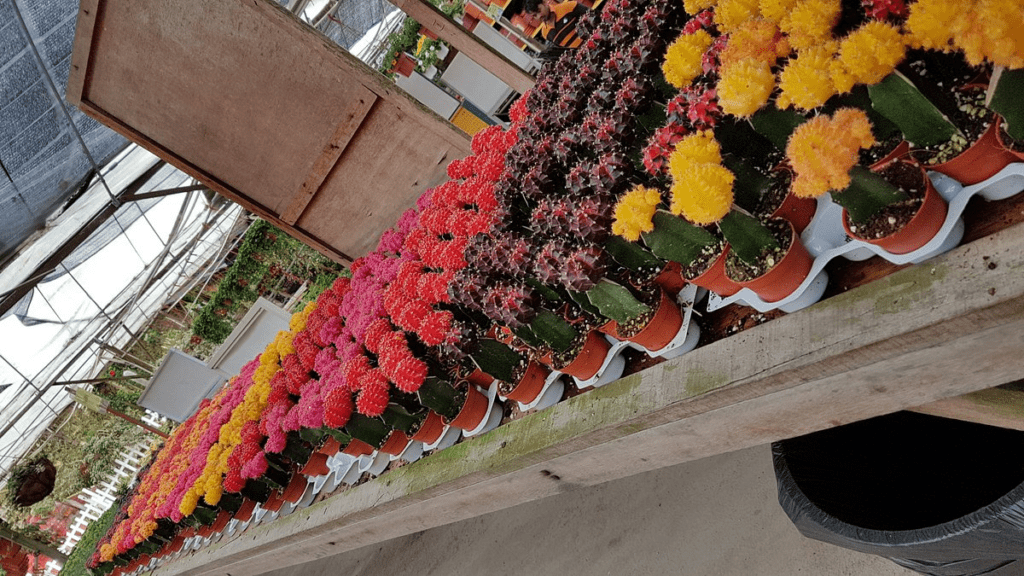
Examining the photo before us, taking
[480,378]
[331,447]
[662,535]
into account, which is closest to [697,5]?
[480,378]

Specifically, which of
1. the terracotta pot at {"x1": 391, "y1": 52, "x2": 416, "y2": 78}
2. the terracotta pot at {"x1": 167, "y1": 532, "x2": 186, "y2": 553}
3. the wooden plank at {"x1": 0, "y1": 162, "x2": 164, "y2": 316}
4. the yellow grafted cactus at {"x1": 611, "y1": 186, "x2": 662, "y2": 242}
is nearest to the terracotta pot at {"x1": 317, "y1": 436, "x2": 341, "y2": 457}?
the yellow grafted cactus at {"x1": 611, "y1": 186, "x2": 662, "y2": 242}

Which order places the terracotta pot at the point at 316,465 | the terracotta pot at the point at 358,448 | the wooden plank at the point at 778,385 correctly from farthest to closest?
1. the terracotta pot at the point at 316,465
2. the terracotta pot at the point at 358,448
3. the wooden plank at the point at 778,385

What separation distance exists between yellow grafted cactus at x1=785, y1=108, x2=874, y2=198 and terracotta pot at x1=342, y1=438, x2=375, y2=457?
2274 mm

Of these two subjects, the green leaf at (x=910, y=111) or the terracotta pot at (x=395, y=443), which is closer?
the green leaf at (x=910, y=111)

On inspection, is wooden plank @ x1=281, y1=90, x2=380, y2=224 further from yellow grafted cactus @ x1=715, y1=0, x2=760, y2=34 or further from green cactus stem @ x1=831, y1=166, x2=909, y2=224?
green cactus stem @ x1=831, y1=166, x2=909, y2=224

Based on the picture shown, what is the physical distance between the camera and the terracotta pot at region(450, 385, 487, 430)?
93.4 inches

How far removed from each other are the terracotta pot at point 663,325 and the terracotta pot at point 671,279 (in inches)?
1.7

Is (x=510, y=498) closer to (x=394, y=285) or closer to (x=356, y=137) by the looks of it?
(x=394, y=285)

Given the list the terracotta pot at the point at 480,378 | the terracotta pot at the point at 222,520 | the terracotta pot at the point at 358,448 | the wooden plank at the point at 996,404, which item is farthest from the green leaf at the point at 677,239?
the terracotta pot at the point at 222,520

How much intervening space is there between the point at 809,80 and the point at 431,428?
185 cm

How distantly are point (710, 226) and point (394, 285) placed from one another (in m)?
1.61

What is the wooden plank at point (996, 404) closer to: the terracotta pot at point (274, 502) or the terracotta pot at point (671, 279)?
the terracotta pot at point (671, 279)

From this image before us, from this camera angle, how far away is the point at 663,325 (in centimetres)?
163

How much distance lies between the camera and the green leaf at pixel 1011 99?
0.98 metres
